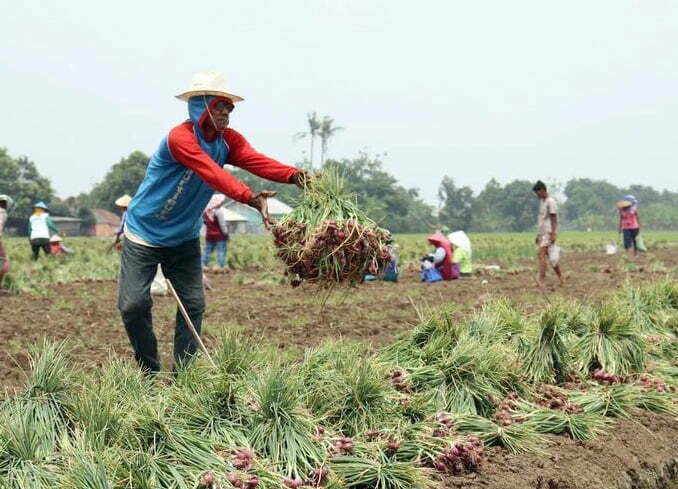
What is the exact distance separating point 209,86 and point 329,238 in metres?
1.13

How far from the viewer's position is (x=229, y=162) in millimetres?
5219

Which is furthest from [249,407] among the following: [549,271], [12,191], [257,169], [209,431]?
[12,191]

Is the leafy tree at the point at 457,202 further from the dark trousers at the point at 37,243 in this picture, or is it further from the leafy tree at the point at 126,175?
the dark trousers at the point at 37,243

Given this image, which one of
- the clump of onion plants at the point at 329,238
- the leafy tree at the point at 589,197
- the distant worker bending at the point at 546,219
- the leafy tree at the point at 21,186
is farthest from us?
the leafy tree at the point at 589,197

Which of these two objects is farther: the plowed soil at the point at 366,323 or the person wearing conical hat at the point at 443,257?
the person wearing conical hat at the point at 443,257

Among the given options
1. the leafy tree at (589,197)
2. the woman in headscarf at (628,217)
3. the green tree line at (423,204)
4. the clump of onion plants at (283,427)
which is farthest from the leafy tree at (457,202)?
the clump of onion plants at (283,427)

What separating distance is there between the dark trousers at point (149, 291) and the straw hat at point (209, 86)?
100cm

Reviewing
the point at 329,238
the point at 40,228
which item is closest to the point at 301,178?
the point at 329,238

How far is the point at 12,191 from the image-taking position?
7769cm

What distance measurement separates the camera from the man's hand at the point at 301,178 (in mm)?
4985

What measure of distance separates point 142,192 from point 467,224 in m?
85.2

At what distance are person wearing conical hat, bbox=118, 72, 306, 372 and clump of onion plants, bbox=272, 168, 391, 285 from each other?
0.17 m

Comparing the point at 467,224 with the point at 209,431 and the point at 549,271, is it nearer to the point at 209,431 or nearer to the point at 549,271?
the point at 549,271

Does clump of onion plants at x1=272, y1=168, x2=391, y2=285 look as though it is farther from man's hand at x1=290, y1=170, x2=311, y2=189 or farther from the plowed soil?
the plowed soil
